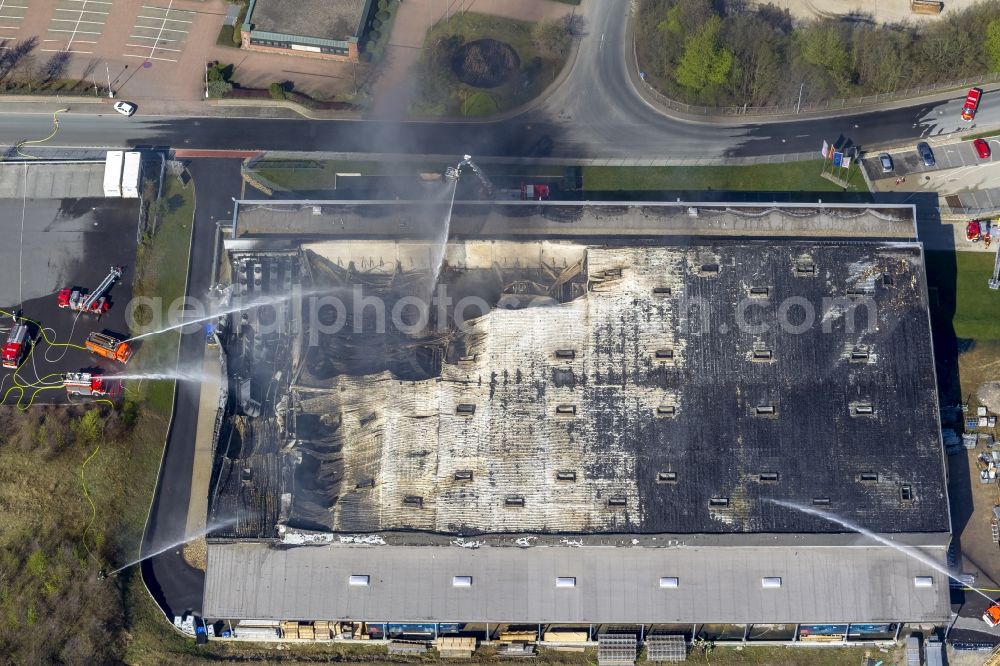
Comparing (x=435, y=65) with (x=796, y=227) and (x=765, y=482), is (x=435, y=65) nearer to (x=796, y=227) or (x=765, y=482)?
(x=796, y=227)

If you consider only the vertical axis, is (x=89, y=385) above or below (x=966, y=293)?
below

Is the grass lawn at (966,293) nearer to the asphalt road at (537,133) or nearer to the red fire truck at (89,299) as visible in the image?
the asphalt road at (537,133)

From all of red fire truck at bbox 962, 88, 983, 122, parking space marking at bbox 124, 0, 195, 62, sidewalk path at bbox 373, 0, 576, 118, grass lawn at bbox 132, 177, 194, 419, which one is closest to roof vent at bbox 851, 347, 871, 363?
red fire truck at bbox 962, 88, 983, 122

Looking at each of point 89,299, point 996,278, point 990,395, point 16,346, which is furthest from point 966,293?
point 16,346

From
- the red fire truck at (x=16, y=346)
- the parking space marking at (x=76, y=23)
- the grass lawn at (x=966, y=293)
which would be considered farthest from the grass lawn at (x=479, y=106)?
the red fire truck at (x=16, y=346)

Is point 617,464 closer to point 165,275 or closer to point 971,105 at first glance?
point 165,275
